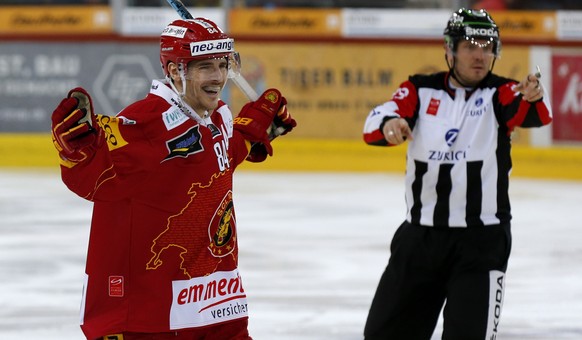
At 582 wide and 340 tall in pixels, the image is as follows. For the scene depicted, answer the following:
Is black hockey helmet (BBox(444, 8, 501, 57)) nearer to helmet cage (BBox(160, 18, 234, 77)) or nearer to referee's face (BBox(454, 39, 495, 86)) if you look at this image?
referee's face (BBox(454, 39, 495, 86))

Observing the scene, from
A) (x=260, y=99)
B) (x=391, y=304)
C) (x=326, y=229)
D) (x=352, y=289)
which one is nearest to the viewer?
(x=260, y=99)

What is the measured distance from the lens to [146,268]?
314cm

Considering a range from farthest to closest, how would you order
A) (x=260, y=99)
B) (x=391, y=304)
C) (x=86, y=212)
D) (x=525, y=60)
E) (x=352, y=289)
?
(x=525, y=60) → (x=86, y=212) → (x=352, y=289) → (x=391, y=304) → (x=260, y=99)

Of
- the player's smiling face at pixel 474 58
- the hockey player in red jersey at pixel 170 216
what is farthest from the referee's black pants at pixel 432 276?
the hockey player in red jersey at pixel 170 216

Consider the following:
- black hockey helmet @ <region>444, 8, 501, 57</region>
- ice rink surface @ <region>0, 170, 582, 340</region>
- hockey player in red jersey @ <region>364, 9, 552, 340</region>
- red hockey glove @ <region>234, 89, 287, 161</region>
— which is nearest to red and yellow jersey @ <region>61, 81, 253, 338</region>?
red hockey glove @ <region>234, 89, 287, 161</region>

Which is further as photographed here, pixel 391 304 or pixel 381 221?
pixel 381 221

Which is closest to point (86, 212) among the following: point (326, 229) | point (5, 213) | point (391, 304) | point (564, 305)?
point (5, 213)

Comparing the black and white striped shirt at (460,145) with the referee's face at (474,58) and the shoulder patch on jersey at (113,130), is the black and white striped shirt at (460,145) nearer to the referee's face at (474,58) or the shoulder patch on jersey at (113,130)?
the referee's face at (474,58)

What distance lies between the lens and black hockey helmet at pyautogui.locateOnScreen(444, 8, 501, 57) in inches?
160

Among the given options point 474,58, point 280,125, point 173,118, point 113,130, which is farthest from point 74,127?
point 474,58

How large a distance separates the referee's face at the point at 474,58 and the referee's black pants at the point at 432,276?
474 mm

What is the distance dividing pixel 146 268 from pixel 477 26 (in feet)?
4.85

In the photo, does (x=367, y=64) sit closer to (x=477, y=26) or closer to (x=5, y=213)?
(x=5, y=213)

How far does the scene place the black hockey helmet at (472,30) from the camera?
406 centimetres
